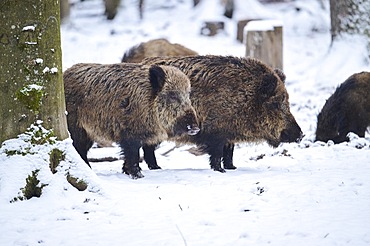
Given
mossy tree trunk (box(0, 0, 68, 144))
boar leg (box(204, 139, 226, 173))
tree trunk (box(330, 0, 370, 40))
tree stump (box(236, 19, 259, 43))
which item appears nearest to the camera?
mossy tree trunk (box(0, 0, 68, 144))

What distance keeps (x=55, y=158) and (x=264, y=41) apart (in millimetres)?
10825

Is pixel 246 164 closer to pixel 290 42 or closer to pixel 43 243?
pixel 43 243

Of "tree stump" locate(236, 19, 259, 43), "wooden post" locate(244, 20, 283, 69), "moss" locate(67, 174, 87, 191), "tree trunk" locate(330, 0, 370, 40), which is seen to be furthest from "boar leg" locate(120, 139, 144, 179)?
"tree stump" locate(236, 19, 259, 43)

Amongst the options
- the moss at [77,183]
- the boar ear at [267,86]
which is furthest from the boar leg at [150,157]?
the moss at [77,183]

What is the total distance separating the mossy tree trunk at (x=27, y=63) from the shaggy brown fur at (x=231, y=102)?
9.03ft

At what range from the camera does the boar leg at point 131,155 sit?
7.53 m

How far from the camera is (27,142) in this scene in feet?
18.6

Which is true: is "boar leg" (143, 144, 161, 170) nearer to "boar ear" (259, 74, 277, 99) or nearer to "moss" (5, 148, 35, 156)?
"boar ear" (259, 74, 277, 99)

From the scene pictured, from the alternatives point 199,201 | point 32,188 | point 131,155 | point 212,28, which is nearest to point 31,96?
point 32,188

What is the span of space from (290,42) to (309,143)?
13.9m

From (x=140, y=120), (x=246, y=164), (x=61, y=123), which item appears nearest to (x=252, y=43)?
(x=246, y=164)

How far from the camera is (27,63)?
18.4ft

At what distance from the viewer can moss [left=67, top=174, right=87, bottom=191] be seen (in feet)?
19.2

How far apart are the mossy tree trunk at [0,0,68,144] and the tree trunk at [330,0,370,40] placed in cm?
1210
